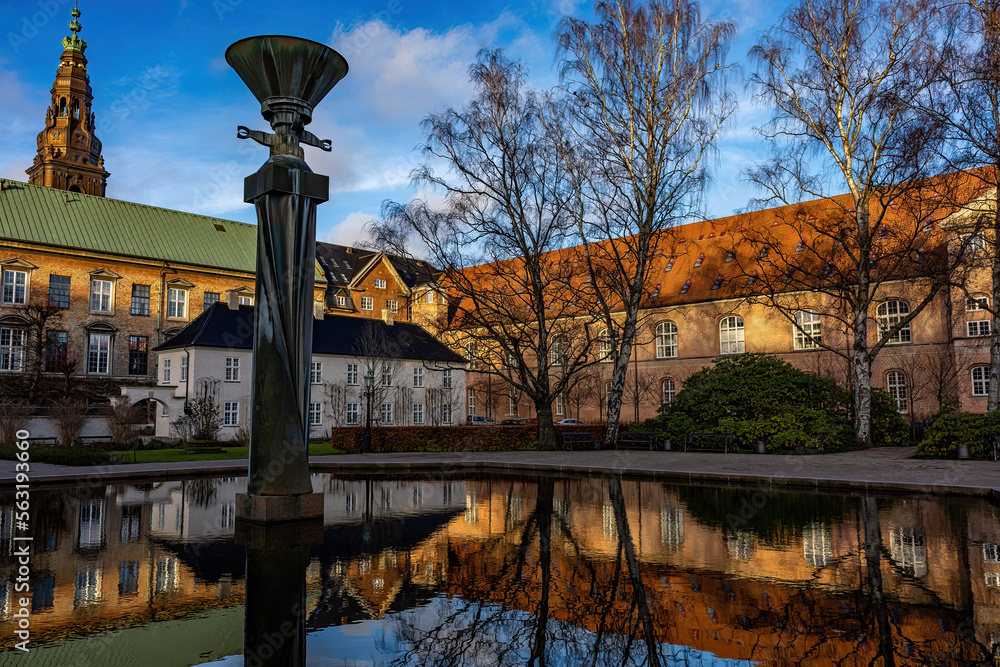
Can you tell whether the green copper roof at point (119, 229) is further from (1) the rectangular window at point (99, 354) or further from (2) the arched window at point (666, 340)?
(2) the arched window at point (666, 340)

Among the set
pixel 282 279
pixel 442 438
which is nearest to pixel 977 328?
pixel 442 438

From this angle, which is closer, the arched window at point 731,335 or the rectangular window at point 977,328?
the rectangular window at point 977,328

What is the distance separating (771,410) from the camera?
25.4 metres

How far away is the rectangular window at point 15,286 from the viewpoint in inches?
1677

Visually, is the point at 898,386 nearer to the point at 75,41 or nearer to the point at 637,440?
the point at 637,440

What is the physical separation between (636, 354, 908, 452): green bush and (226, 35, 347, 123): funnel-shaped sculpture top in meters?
19.5

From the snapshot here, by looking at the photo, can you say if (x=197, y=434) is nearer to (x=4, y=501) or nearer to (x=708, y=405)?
(x=4, y=501)

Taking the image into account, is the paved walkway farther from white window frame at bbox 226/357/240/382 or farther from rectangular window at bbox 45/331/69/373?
rectangular window at bbox 45/331/69/373

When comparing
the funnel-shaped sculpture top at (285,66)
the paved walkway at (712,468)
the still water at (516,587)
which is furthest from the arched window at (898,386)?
the funnel-shaped sculpture top at (285,66)

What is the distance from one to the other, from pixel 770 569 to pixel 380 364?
37.2 m

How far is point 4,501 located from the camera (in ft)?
42.3

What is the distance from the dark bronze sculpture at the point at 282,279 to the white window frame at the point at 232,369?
29317 millimetres

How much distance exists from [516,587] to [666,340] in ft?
147

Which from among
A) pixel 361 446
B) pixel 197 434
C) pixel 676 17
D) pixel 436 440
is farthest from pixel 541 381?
pixel 197 434
